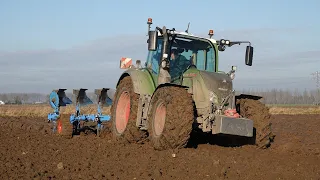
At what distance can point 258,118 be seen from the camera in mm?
Result: 9219

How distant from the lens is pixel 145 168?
270 inches

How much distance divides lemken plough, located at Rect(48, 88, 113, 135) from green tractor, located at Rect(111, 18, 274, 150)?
5.16 ft

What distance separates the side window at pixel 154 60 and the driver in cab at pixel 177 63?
13.9 inches

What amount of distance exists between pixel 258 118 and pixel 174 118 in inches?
77.6

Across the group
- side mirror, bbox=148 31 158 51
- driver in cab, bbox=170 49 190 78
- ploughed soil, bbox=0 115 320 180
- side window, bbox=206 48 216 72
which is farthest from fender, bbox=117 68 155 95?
side mirror, bbox=148 31 158 51

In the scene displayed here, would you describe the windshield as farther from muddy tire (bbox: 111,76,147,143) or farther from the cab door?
muddy tire (bbox: 111,76,147,143)

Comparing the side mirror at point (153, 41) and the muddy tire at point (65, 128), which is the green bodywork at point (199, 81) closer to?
the side mirror at point (153, 41)

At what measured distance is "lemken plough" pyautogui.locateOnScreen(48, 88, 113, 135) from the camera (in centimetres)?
1252

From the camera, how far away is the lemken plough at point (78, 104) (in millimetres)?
12523

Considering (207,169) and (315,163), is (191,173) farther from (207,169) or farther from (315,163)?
(315,163)

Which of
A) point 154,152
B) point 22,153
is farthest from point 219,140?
point 22,153

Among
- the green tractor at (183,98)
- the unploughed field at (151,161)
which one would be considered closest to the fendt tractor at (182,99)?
the green tractor at (183,98)

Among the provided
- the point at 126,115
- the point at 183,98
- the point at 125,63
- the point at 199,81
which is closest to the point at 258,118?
the point at 199,81

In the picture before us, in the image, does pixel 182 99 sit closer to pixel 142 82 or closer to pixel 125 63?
pixel 142 82
